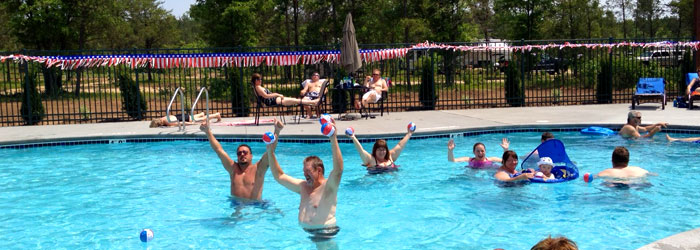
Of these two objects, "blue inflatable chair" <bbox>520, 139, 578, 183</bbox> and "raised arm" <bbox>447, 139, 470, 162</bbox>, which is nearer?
"blue inflatable chair" <bbox>520, 139, 578, 183</bbox>

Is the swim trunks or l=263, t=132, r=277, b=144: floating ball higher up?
l=263, t=132, r=277, b=144: floating ball

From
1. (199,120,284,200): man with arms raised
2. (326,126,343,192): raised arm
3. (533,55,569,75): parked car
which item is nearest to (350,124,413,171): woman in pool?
(199,120,284,200): man with arms raised

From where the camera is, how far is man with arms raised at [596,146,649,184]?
8383mm

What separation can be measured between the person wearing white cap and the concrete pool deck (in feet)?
15.4

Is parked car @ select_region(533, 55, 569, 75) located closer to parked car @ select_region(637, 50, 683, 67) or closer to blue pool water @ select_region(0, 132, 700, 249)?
parked car @ select_region(637, 50, 683, 67)

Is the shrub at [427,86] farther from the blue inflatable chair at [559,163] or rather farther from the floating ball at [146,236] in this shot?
the floating ball at [146,236]

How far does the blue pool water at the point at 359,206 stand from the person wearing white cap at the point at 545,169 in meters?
0.18

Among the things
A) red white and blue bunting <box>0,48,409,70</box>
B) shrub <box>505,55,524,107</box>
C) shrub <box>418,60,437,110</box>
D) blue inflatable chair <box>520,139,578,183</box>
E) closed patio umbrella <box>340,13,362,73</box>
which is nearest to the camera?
blue inflatable chair <box>520,139,578,183</box>

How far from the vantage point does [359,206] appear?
8367 millimetres

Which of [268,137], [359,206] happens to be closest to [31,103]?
[359,206]

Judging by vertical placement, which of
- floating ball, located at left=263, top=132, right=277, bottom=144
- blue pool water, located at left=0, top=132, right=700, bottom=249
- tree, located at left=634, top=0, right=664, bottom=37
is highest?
tree, located at left=634, top=0, right=664, bottom=37

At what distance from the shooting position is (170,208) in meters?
8.45

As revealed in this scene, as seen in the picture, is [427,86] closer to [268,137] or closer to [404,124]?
[404,124]

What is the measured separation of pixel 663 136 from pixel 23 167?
11680 millimetres
